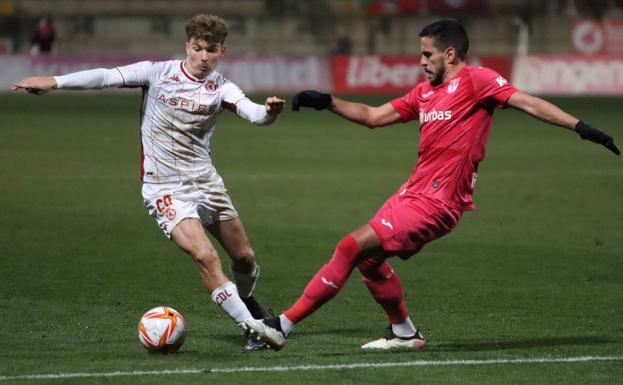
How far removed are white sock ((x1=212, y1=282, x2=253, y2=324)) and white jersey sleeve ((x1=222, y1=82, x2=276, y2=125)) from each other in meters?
1.12

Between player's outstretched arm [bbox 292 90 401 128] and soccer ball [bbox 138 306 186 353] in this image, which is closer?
soccer ball [bbox 138 306 186 353]

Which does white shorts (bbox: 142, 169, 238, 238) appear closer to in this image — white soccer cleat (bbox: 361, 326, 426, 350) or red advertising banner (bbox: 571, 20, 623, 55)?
white soccer cleat (bbox: 361, 326, 426, 350)

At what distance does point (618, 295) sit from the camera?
10023 millimetres

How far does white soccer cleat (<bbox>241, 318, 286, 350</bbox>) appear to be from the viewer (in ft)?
24.2

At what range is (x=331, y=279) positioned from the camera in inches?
293

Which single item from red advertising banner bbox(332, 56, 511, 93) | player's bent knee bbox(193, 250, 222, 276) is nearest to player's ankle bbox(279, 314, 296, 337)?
player's bent knee bbox(193, 250, 222, 276)

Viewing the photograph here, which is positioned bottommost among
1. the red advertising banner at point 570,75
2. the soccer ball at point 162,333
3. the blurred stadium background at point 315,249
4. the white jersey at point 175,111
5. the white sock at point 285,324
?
the red advertising banner at point 570,75

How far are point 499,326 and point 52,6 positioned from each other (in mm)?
40998

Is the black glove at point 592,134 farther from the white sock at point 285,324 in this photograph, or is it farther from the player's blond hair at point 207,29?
the player's blond hair at point 207,29

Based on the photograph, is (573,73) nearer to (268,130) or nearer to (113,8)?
(268,130)

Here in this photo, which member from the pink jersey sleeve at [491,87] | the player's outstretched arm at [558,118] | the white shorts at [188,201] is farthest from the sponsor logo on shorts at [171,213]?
the player's outstretched arm at [558,118]

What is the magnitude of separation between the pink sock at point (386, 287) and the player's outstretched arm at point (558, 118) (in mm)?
1351

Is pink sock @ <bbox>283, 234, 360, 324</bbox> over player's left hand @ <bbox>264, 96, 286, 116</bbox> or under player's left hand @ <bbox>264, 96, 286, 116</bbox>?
under

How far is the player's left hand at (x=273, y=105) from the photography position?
25.2 feet
